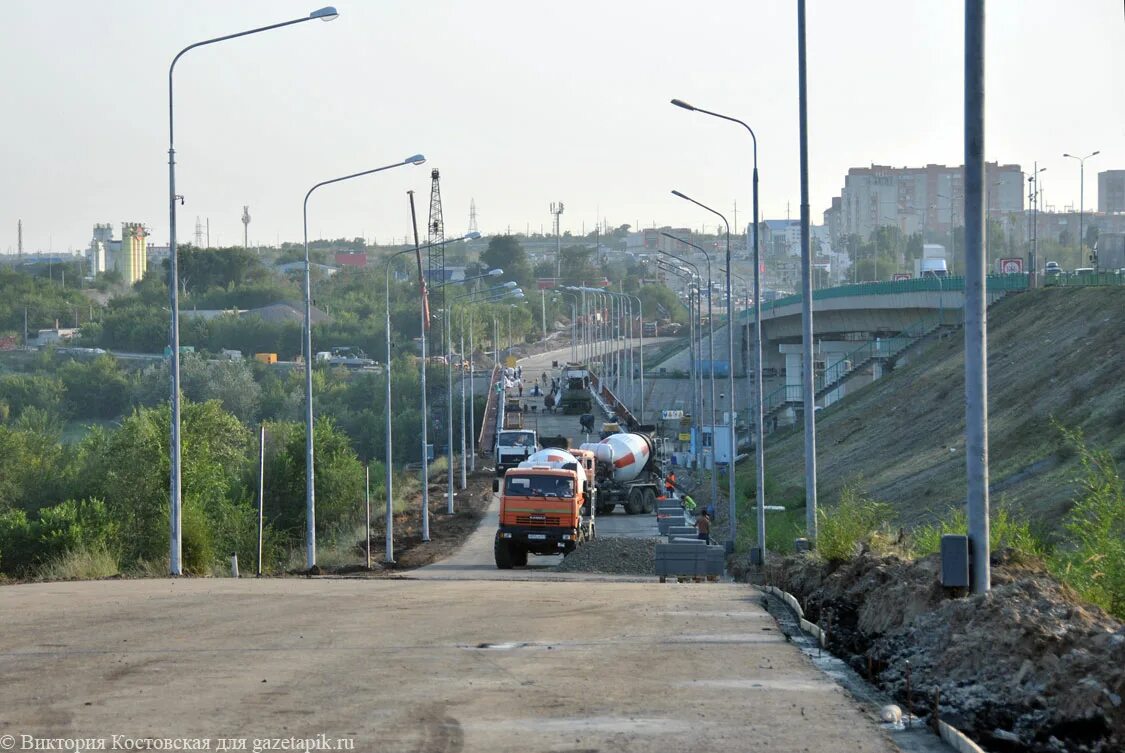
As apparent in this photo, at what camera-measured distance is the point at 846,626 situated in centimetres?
1491

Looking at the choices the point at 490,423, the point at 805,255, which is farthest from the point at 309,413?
the point at 490,423

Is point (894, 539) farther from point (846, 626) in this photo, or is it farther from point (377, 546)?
point (377, 546)

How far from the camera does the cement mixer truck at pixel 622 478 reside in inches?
2141

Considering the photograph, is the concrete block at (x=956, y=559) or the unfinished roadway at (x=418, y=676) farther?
the concrete block at (x=956, y=559)

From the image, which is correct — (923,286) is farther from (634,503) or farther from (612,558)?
(612,558)

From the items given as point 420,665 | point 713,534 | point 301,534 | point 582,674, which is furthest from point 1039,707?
point 301,534

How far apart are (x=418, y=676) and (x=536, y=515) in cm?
2579

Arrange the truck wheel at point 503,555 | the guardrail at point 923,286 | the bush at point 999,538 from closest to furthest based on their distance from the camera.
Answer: the bush at point 999,538 < the truck wheel at point 503,555 < the guardrail at point 923,286

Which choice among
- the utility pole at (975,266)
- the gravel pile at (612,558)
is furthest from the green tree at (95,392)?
the utility pole at (975,266)

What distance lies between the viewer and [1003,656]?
35.0 feet

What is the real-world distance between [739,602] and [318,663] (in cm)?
700

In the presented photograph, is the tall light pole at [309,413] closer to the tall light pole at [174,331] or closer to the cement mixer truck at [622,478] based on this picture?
the tall light pole at [174,331]

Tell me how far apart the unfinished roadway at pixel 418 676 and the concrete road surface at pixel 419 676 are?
1.0 inches

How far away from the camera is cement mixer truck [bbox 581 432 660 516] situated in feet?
178
